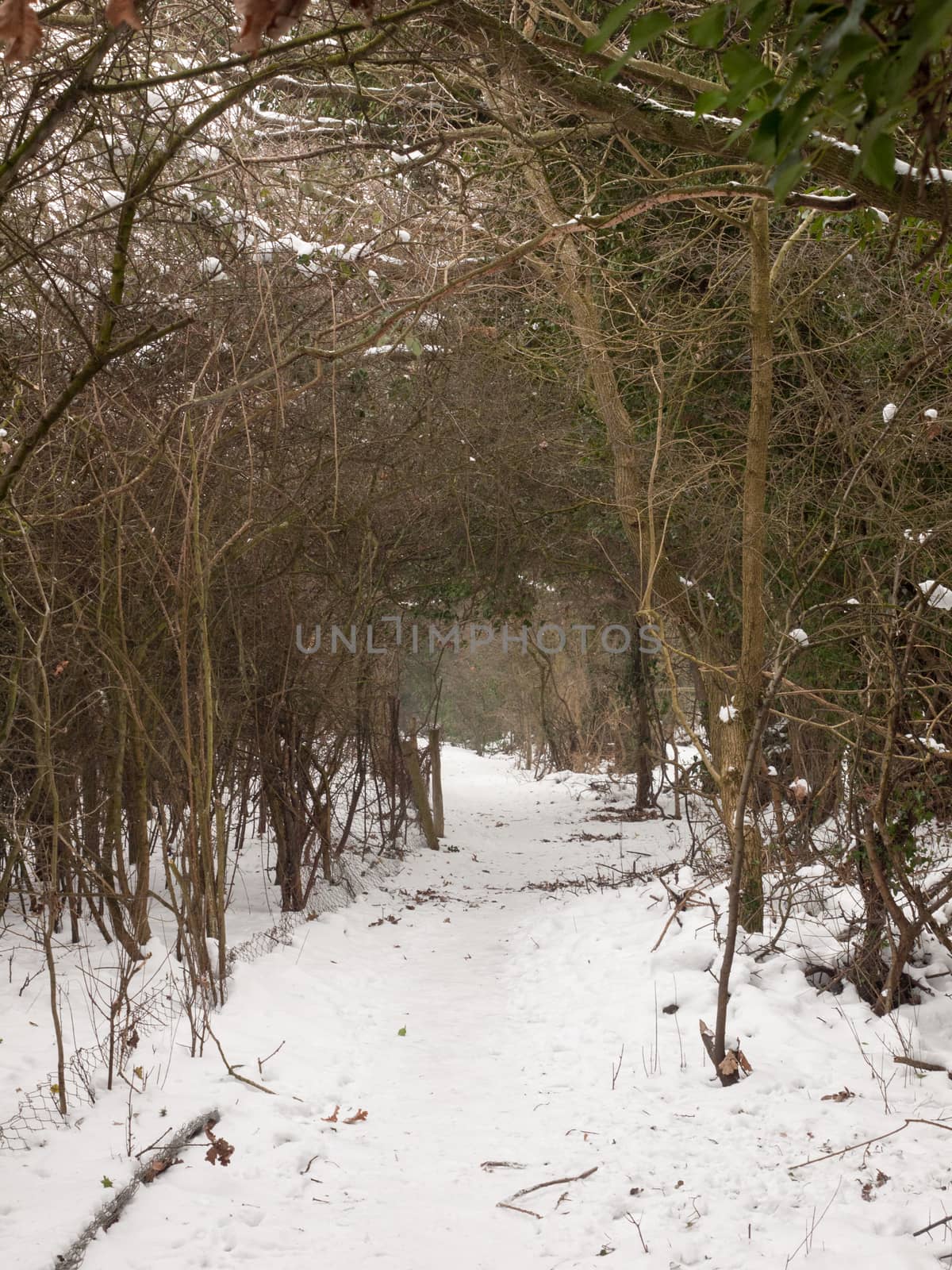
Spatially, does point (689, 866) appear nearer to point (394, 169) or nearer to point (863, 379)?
point (863, 379)

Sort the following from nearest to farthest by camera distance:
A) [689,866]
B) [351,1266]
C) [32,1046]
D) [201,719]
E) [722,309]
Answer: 1. [351,1266]
2. [32,1046]
3. [201,719]
4. [722,309]
5. [689,866]

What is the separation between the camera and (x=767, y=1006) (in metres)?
4.66

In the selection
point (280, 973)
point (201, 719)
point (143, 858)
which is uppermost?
point (201, 719)

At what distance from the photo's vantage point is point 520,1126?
13.2 ft

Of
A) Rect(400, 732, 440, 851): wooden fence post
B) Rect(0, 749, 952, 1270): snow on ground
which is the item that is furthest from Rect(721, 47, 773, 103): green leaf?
Rect(400, 732, 440, 851): wooden fence post

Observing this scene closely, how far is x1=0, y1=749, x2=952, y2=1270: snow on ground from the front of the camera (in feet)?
9.97

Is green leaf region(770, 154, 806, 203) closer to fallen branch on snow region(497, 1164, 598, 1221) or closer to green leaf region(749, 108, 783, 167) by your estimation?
green leaf region(749, 108, 783, 167)

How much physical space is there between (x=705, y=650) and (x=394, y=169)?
17.5ft

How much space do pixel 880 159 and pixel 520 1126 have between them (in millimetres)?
3832

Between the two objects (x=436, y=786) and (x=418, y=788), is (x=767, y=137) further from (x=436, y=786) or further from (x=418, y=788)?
(x=436, y=786)

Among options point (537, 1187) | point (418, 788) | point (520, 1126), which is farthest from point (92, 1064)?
point (418, 788)

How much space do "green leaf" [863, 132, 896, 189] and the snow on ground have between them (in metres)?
2.83

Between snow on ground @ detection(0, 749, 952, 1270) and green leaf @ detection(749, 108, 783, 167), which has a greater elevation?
green leaf @ detection(749, 108, 783, 167)

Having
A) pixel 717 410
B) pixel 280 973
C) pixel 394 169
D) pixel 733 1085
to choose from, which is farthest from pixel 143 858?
pixel 717 410
